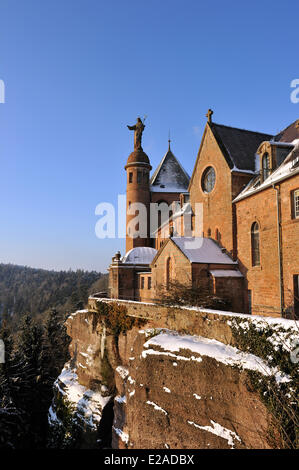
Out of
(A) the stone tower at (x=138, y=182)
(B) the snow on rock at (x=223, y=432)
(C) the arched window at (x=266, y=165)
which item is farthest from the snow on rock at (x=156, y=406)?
(A) the stone tower at (x=138, y=182)

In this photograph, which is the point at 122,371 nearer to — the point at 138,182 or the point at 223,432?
the point at 223,432

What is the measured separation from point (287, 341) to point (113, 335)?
47.2 feet

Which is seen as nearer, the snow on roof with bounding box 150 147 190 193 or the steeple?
the steeple

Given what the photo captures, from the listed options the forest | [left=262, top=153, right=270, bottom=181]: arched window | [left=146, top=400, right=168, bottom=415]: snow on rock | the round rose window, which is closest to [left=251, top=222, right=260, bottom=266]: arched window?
[left=262, top=153, right=270, bottom=181]: arched window

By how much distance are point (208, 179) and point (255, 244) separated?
766 centimetres

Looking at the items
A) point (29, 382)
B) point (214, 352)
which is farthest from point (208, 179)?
point (29, 382)

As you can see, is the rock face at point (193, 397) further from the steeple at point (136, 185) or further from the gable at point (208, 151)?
the steeple at point (136, 185)

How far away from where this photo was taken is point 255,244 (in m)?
18.7

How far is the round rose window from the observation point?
23.6 m

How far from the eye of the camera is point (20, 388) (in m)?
30.8

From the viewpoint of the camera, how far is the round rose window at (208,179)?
23.6 metres

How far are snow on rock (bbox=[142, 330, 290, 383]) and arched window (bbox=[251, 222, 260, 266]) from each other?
823 centimetres

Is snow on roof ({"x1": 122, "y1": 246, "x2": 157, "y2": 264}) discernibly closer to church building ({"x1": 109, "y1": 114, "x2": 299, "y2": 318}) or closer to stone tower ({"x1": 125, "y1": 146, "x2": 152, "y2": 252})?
church building ({"x1": 109, "y1": 114, "x2": 299, "y2": 318})

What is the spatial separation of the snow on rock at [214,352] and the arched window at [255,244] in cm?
823
